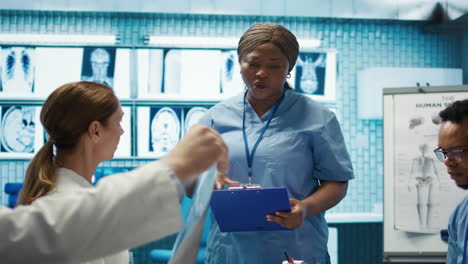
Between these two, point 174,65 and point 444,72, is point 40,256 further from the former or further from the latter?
point 444,72

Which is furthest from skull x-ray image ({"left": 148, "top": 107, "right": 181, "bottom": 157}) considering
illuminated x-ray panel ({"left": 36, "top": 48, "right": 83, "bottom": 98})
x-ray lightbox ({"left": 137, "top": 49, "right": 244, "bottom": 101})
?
illuminated x-ray panel ({"left": 36, "top": 48, "right": 83, "bottom": 98})

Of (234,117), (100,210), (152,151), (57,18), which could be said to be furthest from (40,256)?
(57,18)

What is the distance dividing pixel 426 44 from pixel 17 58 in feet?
11.9

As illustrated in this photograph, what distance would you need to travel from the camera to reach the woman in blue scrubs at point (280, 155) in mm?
1738

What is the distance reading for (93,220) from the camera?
1.82 feet

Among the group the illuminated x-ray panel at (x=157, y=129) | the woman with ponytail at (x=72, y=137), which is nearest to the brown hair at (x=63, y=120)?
the woman with ponytail at (x=72, y=137)

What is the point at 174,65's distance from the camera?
14.2 feet

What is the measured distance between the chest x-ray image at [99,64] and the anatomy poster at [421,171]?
7.85 ft

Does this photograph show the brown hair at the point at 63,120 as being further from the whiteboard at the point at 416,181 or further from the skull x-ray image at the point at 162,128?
the skull x-ray image at the point at 162,128

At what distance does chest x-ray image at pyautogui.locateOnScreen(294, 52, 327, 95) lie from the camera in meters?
4.38

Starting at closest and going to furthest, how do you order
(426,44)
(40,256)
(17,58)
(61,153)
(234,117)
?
(40,256), (61,153), (234,117), (17,58), (426,44)

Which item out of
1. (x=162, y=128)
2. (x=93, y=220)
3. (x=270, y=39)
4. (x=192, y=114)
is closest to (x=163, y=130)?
(x=162, y=128)

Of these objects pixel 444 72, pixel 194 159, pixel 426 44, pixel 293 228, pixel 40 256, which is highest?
pixel 426 44

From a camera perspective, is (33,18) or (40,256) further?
(33,18)
